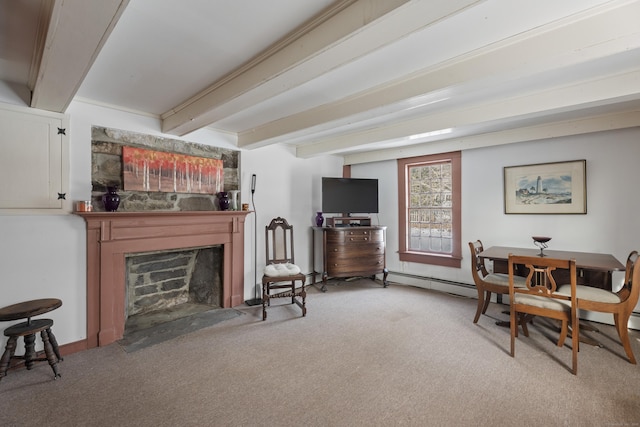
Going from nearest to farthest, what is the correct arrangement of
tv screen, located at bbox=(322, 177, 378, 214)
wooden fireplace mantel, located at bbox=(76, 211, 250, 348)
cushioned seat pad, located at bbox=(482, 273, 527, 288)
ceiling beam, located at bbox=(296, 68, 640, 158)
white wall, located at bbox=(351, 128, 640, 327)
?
ceiling beam, located at bbox=(296, 68, 640, 158)
wooden fireplace mantel, located at bbox=(76, 211, 250, 348)
cushioned seat pad, located at bbox=(482, 273, 527, 288)
white wall, located at bbox=(351, 128, 640, 327)
tv screen, located at bbox=(322, 177, 378, 214)

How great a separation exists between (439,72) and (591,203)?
283 centimetres

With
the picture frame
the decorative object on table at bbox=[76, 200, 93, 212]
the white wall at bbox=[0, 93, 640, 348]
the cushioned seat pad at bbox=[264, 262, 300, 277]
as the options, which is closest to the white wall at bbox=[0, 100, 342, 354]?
the white wall at bbox=[0, 93, 640, 348]

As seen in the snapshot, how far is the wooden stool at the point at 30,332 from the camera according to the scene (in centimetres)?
216

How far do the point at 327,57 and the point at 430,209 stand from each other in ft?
12.2

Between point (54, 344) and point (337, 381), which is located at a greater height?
point (54, 344)

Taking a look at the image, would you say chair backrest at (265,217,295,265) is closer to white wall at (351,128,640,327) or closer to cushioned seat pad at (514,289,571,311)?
white wall at (351,128,640,327)

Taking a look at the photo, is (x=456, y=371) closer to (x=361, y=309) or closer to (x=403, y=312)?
(x=403, y=312)

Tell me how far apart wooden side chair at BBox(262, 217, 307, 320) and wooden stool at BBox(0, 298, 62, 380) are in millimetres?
1933

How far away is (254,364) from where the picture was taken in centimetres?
243

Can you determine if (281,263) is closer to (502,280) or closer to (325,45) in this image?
(502,280)

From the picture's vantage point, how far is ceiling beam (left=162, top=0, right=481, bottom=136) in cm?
128

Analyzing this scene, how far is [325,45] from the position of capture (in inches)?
60.8

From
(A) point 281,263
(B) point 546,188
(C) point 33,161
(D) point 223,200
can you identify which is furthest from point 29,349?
(B) point 546,188

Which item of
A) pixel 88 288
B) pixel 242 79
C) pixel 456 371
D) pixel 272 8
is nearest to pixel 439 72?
pixel 272 8
